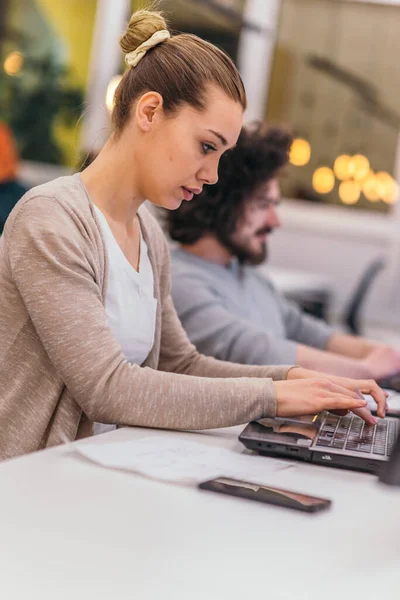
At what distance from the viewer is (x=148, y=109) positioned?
65.1 inches

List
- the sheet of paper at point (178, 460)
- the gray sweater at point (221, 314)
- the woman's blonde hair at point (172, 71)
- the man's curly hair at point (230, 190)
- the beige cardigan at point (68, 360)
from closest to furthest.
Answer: the sheet of paper at point (178, 460)
the beige cardigan at point (68, 360)
the woman's blonde hair at point (172, 71)
the gray sweater at point (221, 314)
the man's curly hair at point (230, 190)

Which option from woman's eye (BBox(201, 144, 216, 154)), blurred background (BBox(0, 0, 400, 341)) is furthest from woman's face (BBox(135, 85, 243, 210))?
blurred background (BBox(0, 0, 400, 341))

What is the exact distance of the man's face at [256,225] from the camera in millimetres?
2525

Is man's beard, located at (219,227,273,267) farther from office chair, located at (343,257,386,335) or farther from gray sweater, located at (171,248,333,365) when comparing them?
office chair, located at (343,257,386,335)

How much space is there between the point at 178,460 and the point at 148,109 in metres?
0.68

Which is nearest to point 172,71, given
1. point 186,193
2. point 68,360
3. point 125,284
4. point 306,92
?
point 186,193

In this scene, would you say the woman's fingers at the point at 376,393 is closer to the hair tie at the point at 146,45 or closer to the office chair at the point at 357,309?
the hair tie at the point at 146,45

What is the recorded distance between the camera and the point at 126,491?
46.5 inches

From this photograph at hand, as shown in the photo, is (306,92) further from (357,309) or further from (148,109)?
(148,109)

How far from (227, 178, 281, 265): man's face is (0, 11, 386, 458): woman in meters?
0.70

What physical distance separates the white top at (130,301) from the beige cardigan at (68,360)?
3 centimetres

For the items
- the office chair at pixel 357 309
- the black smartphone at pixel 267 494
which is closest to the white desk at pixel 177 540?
the black smartphone at pixel 267 494

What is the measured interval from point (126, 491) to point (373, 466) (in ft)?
1.31

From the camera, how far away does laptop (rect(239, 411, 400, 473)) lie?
1365 millimetres
